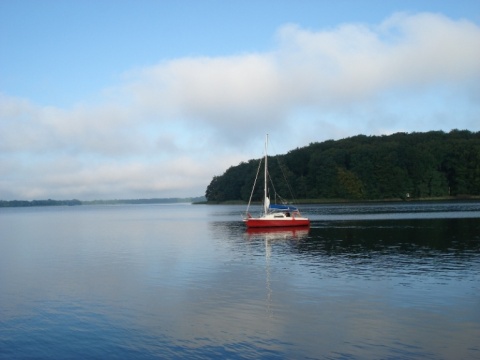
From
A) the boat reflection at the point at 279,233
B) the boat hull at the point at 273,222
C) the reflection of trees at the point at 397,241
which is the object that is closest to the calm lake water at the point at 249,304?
the reflection of trees at the point at 397,241

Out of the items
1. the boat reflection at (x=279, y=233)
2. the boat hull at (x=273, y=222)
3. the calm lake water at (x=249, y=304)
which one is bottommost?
the calm lake water at (x=249, y=304)

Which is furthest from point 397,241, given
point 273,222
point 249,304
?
point 249,304

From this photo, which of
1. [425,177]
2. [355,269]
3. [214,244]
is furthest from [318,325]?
[425,177]

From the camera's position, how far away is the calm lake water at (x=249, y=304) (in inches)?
733

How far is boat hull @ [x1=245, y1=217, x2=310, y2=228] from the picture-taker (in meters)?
77.6

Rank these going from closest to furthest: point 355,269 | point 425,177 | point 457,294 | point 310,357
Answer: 1. point 310,357
2. point 457,294
3. point 355,269
4. point 425,177

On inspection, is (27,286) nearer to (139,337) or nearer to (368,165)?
(139,337)

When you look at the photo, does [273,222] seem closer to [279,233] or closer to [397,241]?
[279,233]

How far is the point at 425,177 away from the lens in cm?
19238

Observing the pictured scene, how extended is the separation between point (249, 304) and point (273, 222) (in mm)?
53985

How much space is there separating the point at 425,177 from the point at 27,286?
7244 inches

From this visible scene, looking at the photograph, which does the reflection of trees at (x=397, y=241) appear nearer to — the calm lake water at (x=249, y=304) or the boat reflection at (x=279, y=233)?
the calm lake water at (x=249, y=304)

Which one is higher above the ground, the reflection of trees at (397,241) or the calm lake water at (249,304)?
the reflection of trees at (397,241)

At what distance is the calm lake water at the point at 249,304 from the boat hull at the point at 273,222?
28.2 meters
